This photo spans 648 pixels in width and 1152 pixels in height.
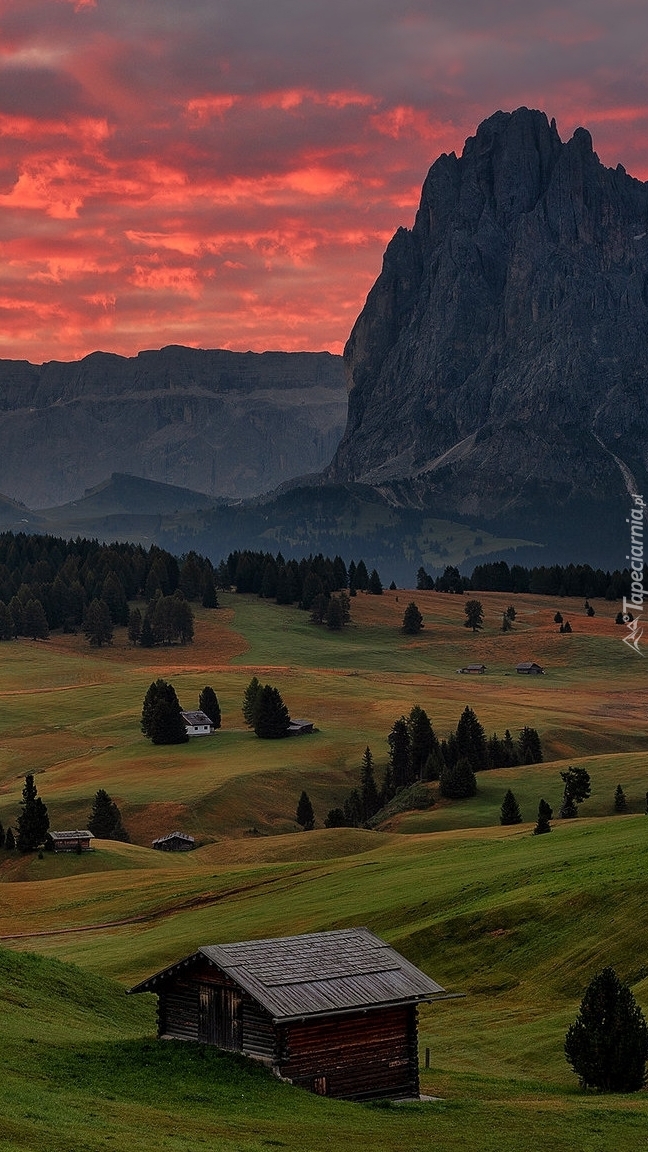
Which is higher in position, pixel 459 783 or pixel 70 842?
pixel 459 783

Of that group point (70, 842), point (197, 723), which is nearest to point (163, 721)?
point (197, 723)

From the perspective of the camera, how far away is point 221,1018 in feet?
134

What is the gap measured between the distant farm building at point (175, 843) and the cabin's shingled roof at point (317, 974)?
74122 millimetres

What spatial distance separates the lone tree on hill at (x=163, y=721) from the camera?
16388 centimetres

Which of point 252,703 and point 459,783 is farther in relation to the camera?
point 252,703

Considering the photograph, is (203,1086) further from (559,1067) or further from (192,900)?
(192,900)

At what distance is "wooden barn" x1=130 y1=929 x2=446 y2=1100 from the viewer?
3909 centimetres

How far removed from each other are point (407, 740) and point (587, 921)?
3559 inches

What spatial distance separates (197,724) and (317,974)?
130841 millimetres

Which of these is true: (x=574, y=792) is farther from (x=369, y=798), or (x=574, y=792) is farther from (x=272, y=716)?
(x=272, y=716)

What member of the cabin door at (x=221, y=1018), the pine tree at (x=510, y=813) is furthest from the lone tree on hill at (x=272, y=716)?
the cabin door at (x=221, y=1018)

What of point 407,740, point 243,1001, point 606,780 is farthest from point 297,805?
point 243,1001

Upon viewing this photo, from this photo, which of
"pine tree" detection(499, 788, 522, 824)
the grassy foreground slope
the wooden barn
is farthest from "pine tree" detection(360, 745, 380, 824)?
the wooden barn

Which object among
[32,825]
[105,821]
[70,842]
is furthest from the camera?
[105,821]
